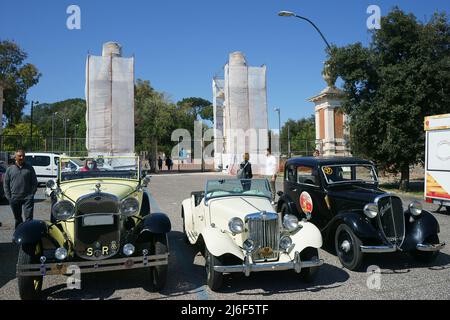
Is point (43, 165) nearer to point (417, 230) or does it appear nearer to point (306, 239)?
point (306, 239)

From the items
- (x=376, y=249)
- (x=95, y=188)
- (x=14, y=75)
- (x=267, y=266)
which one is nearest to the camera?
(x=267, y=266)

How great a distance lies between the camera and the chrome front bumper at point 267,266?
5.31m

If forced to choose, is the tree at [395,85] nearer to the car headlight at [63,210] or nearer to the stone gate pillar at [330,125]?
the stone gate pillar at [330,125]

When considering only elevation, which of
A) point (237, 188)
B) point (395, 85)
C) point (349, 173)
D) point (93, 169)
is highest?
point (395, 85)

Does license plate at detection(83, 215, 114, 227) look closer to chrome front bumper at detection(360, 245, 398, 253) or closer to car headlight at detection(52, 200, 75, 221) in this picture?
car headlight at detection(52, 200, 75, 221)

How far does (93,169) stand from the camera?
7.64m

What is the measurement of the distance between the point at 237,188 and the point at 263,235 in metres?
1.36

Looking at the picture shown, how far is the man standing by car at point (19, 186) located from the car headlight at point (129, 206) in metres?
3.05

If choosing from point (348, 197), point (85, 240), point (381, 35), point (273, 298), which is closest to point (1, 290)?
point (85, 240)

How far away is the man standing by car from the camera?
25.7 ft

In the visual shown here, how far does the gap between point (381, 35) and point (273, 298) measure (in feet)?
52.5

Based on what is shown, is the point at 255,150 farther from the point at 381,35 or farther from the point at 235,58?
the point at 381,35

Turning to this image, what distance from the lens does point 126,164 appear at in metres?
8.23

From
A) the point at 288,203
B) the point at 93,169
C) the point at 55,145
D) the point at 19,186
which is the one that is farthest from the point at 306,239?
A: the point at 55,145
